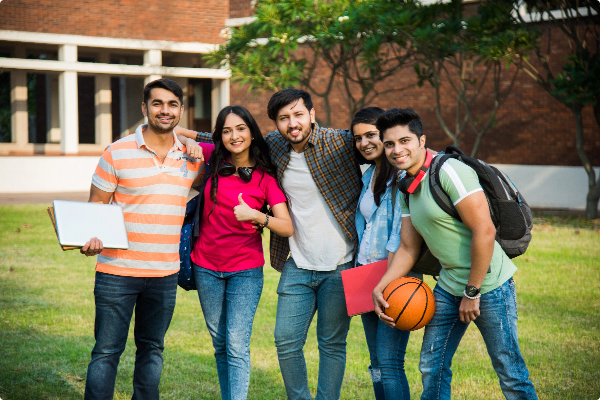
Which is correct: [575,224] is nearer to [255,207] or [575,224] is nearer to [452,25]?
[452,25]

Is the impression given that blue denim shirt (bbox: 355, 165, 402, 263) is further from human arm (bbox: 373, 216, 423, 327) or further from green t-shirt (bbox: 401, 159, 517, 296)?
green t-shirt (bbox: 401, 159, 517, 296)

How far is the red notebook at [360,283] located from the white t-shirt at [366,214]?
0.11 meters

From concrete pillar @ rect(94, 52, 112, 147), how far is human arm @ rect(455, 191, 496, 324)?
2271 cm

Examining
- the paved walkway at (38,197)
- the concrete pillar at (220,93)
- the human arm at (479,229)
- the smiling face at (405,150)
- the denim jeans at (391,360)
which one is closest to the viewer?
the human arm at (479,229)

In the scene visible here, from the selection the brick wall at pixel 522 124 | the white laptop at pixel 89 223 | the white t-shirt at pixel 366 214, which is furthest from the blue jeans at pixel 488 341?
the brick wall at pixel 522 124

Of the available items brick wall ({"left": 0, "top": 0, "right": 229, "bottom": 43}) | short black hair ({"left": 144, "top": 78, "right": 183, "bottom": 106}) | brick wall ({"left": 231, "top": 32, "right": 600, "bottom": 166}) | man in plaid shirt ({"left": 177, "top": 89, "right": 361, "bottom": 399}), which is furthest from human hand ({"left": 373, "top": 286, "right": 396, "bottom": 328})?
brick wall ({"left": 0, "top": 0, "right": 229, "bottom": 43})

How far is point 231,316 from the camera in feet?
12.4

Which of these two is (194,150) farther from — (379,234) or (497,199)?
(497,199)

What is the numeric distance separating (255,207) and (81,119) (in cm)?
2516

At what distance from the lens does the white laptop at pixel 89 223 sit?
10.8 ft

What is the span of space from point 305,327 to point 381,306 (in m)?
0.69

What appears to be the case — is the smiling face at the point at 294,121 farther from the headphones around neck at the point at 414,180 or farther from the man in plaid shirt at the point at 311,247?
the headphones around neck at the point at 414,180

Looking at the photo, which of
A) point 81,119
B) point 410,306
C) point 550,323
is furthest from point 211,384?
point 81,119

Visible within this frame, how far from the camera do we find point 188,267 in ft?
13.0
